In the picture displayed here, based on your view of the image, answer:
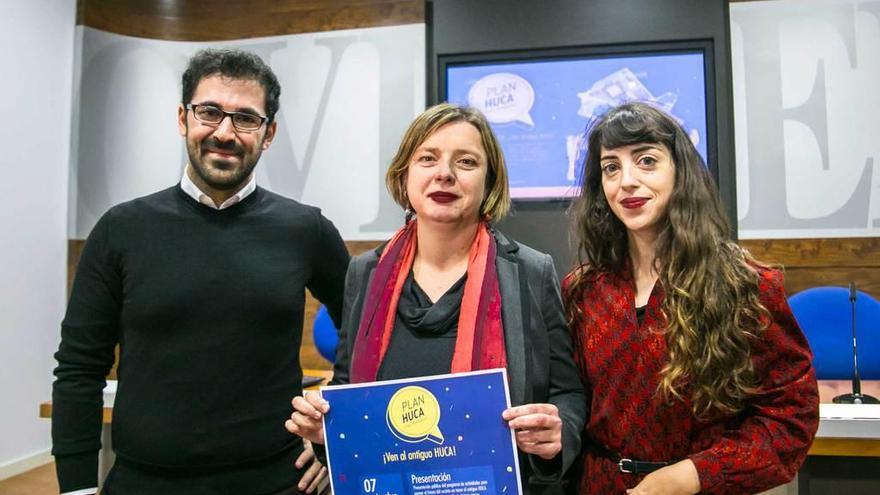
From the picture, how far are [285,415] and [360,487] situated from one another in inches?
13.8

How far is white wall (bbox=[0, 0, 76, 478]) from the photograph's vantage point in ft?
12.6

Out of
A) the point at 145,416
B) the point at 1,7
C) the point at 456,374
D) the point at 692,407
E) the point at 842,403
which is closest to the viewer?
the point at 456,374

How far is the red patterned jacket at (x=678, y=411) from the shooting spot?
1.15m

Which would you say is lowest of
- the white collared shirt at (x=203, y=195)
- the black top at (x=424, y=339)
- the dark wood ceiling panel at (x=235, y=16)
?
the black top at (x=424, y=339)

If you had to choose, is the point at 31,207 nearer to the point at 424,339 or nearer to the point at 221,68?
the point at 221,68

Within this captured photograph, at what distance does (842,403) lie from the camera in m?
2.11

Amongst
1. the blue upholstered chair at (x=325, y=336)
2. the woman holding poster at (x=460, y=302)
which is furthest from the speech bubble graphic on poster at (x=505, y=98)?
the woman holding poster at (x=460, y=302)

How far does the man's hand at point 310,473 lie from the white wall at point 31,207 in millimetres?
3433

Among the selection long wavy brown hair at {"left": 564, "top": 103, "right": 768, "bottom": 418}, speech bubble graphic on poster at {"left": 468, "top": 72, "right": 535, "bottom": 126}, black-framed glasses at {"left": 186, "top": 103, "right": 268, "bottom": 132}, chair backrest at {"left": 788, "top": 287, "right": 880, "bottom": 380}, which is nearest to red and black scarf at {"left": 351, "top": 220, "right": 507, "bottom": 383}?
Result: long wavy brown hair at {"left": 564, "top": 103, "right": 768, "bottom": 418}

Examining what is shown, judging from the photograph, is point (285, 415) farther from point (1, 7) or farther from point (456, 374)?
point (1, 7)

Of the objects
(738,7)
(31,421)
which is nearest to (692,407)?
(738,7)

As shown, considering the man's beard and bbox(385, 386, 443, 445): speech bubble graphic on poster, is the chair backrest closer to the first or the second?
bbox(385, 386, 443, 445): speech bubble graphic on poster

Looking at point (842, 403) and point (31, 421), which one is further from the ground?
point (842, 403)

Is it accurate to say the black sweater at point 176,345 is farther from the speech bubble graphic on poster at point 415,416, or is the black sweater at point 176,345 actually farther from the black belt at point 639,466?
the black belt at point 639,466
